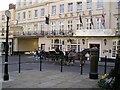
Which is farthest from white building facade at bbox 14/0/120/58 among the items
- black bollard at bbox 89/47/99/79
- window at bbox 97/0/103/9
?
black bollard at bbox 89/47/99/79

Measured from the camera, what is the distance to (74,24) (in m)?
34.2

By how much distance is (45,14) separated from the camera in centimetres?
3991

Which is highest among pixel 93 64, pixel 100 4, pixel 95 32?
pixel 100 4

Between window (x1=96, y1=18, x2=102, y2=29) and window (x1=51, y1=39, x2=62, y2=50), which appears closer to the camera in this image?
window (x1=96, y1=18, x2=102, y2=29)

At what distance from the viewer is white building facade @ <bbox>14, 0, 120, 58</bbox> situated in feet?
97.7

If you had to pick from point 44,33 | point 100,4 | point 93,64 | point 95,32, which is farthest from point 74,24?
point 93,64

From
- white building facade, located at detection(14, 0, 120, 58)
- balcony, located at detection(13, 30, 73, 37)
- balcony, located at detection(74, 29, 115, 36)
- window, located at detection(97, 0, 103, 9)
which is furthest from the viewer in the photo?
balcony, located at detection(13, 30, 73, 37)

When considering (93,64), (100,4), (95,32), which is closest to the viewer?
(93,64)

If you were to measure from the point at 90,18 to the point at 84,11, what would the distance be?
1.64 m

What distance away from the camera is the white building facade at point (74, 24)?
2978cm

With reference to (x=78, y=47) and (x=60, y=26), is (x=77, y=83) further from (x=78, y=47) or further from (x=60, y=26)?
(x=60, y=26)

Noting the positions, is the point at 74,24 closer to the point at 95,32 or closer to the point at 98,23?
the point at 98,23

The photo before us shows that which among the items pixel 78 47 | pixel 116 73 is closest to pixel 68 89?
pixel 116 73

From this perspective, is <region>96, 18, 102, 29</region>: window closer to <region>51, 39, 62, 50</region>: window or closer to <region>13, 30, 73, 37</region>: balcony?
<region>13, 30, 73, 37</region>: balcony
